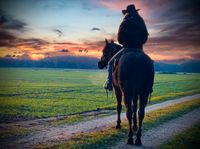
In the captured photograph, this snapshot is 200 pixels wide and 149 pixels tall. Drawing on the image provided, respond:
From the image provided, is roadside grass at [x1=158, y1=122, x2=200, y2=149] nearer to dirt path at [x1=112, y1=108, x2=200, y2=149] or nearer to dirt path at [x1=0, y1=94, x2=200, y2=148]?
dirt path at [x1=112, y1=108, x2=200, y2=149]

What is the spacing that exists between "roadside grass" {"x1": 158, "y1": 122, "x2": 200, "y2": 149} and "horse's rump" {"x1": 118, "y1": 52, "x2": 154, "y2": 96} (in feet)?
7.33

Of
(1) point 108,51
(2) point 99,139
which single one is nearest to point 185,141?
(2) point 99,139

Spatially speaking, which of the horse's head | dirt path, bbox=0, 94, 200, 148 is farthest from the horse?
dirt path, bbox=0, 94, 200, 148

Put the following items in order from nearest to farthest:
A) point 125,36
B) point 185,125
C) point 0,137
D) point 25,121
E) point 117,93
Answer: point 125,36 → point 0,137 → point 117,93 → point 185,125 → point 25,121

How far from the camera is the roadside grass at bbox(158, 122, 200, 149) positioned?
1049 cm

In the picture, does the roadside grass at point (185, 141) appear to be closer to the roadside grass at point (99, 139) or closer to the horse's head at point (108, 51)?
the roadside grass at point (99, 139)

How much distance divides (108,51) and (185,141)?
5.44 m

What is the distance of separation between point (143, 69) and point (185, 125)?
6115 millimetres

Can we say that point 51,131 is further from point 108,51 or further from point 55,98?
point 55,98

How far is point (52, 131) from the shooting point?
13.1 meters

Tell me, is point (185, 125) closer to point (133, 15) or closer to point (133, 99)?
point (133, 99)

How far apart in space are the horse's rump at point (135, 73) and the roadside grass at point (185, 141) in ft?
7.33

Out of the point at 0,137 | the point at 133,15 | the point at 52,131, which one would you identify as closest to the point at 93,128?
the point at 52,131

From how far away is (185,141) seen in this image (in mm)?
11281
